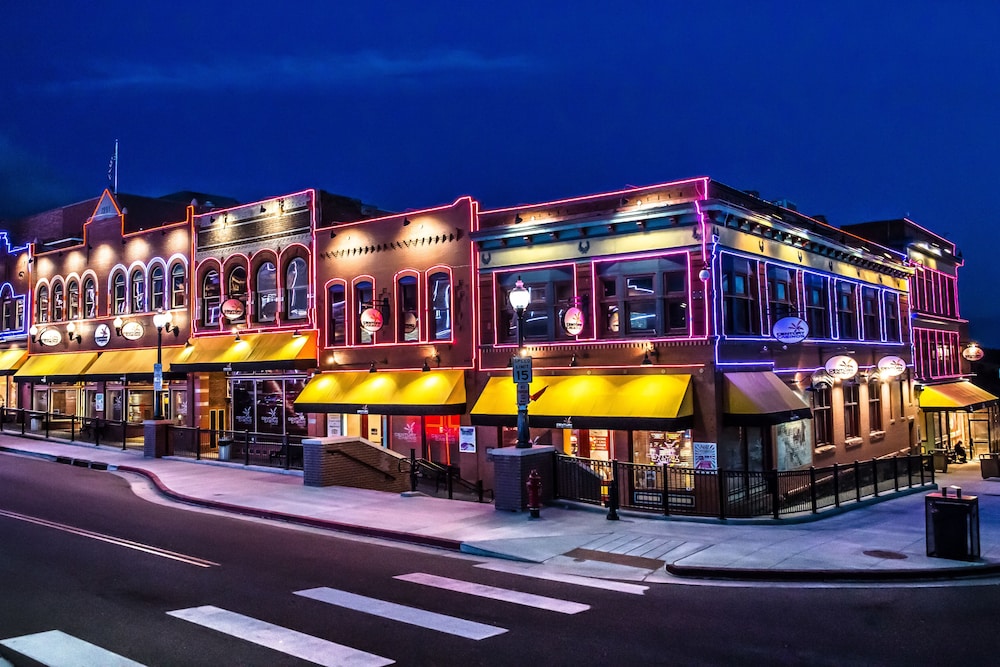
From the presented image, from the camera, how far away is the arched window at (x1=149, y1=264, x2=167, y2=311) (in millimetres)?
34438

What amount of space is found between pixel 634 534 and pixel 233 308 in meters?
20.8

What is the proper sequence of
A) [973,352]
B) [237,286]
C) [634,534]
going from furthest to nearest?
1. [973,352]
2. [237,286]
3. [634,534]

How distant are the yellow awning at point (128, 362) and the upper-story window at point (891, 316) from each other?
28848mm

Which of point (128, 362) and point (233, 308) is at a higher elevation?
point (233, 308)

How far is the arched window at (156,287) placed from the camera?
3444 centimetres

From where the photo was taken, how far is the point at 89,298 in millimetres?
38344

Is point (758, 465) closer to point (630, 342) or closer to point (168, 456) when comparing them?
point (630, 342)

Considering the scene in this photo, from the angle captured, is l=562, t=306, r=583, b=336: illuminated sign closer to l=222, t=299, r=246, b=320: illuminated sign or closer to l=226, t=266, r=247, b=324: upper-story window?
l=222, t=299, r=246, b=320: illuminated sign

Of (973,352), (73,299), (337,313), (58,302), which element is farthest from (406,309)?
(973,352)

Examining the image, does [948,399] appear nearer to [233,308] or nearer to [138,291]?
[233,308]

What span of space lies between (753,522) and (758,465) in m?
6.08

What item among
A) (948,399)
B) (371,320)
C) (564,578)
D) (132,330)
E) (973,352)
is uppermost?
(132,330)

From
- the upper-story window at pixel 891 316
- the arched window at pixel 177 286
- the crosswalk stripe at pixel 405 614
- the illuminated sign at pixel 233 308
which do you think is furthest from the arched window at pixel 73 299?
the upper-story window at pixel 891 316

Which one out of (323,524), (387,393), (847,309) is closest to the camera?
(323,524)
